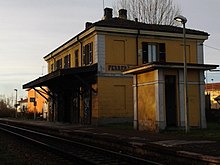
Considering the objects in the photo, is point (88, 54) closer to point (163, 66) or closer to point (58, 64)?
point (58, 64)

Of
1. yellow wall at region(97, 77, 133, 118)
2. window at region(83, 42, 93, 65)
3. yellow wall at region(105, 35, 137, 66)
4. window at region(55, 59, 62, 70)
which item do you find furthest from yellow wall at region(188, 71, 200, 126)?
window at region(55, 59, 62, 70)

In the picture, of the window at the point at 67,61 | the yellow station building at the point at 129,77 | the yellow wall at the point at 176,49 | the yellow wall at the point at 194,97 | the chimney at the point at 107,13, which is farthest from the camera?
the chimney at the point at 107,13

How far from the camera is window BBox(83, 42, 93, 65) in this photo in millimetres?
28094

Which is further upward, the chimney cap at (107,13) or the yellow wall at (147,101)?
the chimney cap at (107,13)

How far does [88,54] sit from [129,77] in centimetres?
363

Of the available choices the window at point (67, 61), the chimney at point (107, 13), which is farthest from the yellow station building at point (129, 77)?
the chimney at point (107, 13)

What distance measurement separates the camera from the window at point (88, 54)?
28.1 metres

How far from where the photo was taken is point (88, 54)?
A: 28766mm

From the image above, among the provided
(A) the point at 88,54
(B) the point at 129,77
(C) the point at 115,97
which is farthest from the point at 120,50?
(C) the point at 115,97

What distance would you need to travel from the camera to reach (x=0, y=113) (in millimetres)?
76312

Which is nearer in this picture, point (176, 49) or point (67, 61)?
point (176, 49)

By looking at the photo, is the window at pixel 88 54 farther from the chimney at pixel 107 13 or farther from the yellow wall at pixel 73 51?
the chimney at pixel 107 13

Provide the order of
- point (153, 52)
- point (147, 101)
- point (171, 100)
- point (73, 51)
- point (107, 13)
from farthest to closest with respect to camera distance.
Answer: point (107, 13) < point (73, 51) < point (153, 52) < point (147, 101) < point (171, 100)

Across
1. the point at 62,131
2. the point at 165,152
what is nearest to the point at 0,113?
the point at 62,131
